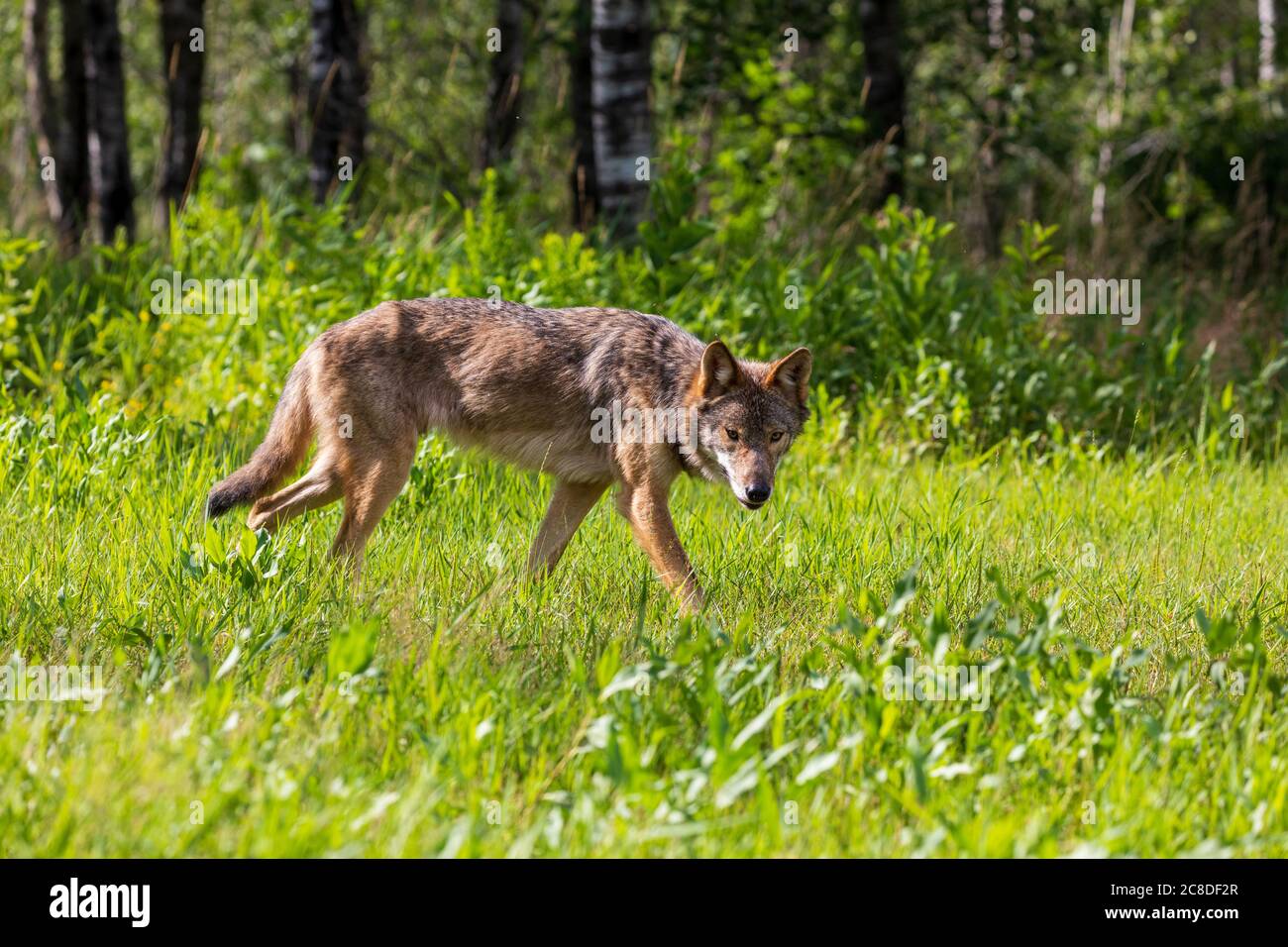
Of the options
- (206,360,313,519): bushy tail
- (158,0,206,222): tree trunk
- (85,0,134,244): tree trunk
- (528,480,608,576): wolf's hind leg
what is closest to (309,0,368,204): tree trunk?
(158,0,206,222): tree trunk

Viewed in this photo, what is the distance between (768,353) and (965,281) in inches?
91.5

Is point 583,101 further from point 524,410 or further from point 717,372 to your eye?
point 717,372

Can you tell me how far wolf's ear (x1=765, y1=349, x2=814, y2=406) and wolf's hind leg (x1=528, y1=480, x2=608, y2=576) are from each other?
0.92 metres

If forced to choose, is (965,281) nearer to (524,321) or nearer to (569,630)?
(524,321)

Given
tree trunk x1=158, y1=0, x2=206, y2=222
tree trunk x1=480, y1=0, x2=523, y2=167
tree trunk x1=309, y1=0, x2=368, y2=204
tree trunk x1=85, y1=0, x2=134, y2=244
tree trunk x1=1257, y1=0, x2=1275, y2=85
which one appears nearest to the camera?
tree trunk x1=309, y1=0, x2=368, y2=204

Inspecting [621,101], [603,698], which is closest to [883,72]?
[621,101]

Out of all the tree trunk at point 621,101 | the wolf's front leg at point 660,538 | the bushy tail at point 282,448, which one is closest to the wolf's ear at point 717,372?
the wolf's front leg at point 660,538

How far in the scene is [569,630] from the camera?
500cm

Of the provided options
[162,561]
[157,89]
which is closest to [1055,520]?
[162,561]

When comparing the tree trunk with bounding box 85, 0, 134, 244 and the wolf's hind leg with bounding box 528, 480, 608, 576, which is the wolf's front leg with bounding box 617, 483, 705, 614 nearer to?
the wolf's hind leg with bounding box 528, 480, 608, 576

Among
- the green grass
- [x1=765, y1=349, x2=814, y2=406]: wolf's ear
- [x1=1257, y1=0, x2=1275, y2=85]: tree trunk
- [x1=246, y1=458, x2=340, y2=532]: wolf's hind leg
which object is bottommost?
the green grass

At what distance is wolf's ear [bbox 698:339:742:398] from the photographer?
5.72 meters

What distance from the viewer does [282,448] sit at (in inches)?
238

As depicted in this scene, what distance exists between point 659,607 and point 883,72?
27.9ft
